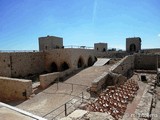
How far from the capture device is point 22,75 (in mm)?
18078

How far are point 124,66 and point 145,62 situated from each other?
496cm

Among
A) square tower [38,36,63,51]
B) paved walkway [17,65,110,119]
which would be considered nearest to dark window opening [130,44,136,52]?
square tower [38,36,63,51]

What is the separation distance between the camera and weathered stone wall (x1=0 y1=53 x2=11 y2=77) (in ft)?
53.6

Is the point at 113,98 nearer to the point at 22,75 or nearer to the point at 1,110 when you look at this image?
the point at 1,110

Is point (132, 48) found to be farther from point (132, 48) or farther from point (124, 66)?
point (124, 66)

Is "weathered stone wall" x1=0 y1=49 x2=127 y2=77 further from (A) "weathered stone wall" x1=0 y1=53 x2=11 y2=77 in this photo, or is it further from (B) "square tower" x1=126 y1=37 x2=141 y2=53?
(B) "square tower" x1=126 y1=37 x2=141 y2=53

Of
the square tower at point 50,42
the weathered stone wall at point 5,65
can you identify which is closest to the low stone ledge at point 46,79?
Answer: the weathered stone wall at point 5,65

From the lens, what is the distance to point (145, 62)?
68.6 ft

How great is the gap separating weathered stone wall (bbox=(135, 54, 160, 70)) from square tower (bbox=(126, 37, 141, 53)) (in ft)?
34.9

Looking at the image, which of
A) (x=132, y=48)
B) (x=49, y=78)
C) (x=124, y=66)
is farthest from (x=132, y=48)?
(x=49, y=78)

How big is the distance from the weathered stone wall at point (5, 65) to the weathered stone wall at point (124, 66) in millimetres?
11187

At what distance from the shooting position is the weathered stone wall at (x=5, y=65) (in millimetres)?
16345

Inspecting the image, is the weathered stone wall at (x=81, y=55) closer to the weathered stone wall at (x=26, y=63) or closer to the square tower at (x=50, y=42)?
the weathered stone wall at (x=26, y=63)

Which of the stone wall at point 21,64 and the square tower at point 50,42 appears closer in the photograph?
the stone wall at point 21,64
